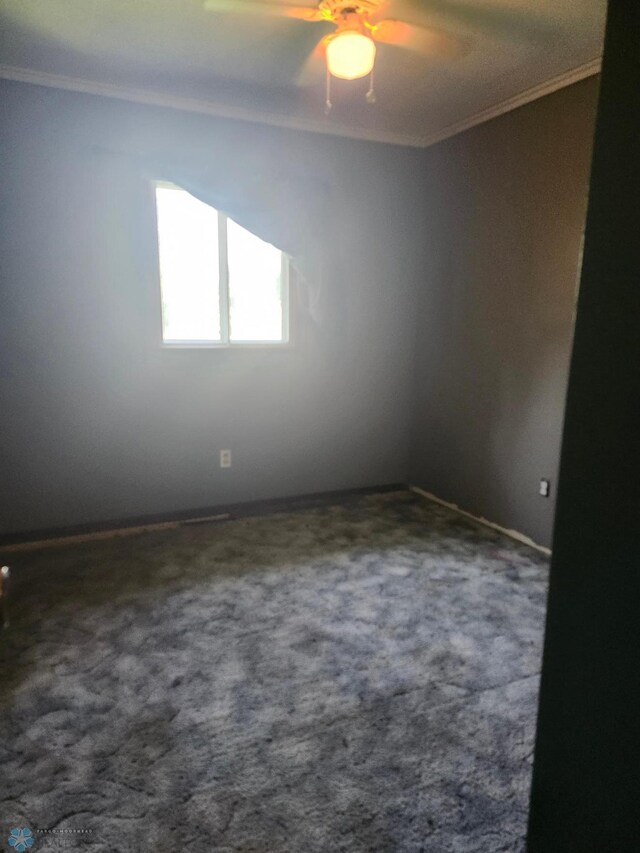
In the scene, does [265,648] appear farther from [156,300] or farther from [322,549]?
[156,300]

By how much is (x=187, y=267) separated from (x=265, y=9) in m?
1.53

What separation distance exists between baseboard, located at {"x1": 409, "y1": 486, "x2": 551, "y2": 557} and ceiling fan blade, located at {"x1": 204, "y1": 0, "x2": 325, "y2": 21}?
2.59 meters

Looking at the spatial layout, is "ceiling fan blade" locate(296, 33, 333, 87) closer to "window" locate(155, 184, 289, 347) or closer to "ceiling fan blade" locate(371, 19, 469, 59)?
"ceiling fan blade" locate(371, 19, 469, 59)

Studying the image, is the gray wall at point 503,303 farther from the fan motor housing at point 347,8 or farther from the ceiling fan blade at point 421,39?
the fan motor housing at point 347,8

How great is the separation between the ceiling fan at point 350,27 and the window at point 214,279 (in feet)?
4.18

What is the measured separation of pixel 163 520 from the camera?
3.43 meters

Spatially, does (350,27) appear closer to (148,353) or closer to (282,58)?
(282,58)

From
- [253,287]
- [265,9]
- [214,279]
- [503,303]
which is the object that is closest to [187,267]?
[214,279]

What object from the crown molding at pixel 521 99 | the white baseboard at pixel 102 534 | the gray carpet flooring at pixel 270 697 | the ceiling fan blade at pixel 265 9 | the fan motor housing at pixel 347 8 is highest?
the crown molding at pixel 521 99

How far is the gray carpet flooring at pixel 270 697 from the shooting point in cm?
141

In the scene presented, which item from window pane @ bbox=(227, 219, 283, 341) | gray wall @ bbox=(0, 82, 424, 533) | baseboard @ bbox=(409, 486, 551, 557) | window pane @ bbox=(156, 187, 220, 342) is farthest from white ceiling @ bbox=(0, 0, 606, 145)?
baseboard @ bbox=(409, 486, 551, 557)

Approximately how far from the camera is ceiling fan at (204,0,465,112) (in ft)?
6.66

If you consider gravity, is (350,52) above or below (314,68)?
below

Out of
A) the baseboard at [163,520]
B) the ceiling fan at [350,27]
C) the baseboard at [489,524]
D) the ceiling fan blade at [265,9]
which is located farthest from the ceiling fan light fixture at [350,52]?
the baseboard at [163,520]
